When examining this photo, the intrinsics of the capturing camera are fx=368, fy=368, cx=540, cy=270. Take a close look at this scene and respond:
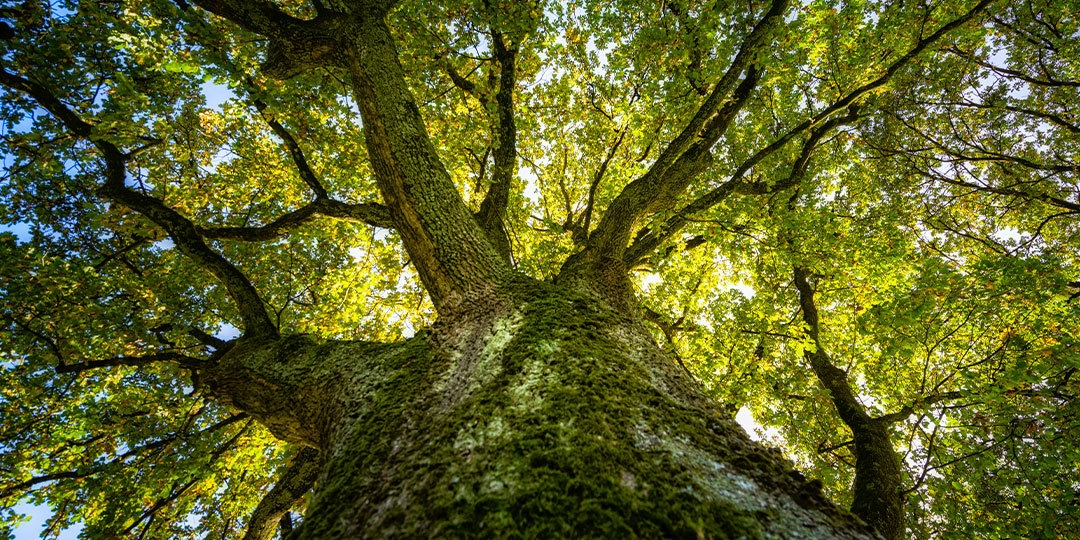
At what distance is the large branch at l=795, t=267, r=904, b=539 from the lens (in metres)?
4.84

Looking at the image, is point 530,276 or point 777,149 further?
point 777,149

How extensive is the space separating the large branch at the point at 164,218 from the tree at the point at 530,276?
0.13ft

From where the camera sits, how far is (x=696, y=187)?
905 cm

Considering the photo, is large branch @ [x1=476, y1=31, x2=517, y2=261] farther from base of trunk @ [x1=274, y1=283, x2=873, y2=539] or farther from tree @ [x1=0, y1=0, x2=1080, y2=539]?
base of trunk @ [x1=274, y1=283, x2=873, y2=539]

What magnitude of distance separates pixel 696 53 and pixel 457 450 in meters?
7.28

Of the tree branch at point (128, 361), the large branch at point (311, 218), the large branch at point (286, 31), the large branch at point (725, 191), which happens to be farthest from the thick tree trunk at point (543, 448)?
the large branch at point (286, 31)

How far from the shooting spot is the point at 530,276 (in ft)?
16.5

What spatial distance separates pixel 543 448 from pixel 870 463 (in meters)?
6.73

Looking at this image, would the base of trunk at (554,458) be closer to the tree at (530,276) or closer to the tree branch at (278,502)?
the tree at (530,276)

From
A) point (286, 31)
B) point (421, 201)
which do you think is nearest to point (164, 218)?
point (286, 31)

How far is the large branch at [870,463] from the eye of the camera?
4.84 m

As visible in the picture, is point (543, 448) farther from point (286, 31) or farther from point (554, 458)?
point (286, 31)

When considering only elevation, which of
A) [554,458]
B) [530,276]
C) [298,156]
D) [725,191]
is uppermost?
[298,156]

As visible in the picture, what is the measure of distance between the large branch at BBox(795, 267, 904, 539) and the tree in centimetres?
4
